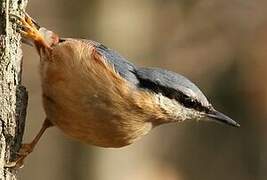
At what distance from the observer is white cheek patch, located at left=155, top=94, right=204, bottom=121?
13.9ft

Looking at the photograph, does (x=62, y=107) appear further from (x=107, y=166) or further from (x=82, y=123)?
(x=107, y=166)

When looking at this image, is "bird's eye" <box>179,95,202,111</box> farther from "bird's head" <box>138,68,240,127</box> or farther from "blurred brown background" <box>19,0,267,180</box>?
"blurred brown background" <box>19,0,267,180</box>

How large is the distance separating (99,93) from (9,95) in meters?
0.47

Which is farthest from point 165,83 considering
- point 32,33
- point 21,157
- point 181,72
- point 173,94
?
point 181,72

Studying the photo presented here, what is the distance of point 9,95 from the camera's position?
3.67m

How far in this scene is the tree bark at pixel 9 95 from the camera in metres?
3.64

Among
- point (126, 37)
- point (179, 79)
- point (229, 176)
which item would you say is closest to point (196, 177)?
point (229, 176)

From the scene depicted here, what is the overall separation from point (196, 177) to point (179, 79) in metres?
4.75

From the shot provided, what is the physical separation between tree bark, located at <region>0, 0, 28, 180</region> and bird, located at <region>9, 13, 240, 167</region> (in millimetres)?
89

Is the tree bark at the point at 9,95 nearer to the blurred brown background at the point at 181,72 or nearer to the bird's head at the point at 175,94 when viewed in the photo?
the bird's head at the point at 175,94

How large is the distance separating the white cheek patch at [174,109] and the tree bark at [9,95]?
75 cm

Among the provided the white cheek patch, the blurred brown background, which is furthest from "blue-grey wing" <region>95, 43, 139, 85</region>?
the blurred brown background

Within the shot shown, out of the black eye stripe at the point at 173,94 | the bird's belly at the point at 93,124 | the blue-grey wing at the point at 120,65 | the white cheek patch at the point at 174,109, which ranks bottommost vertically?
the bird's belly at the point at 93,124

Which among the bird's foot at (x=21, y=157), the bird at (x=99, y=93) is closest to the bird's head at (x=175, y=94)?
the bird at (x=99, y=93)
